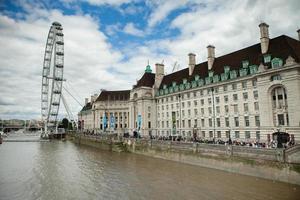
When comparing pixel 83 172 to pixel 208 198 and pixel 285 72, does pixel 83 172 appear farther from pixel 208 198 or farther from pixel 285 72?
pixel 285 72

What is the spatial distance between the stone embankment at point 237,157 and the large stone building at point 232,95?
34.7 feet

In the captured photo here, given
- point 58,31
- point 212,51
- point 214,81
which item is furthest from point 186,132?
point 58,31

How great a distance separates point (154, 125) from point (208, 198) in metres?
51.9

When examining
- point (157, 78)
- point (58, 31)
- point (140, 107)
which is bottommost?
point (140, 107)

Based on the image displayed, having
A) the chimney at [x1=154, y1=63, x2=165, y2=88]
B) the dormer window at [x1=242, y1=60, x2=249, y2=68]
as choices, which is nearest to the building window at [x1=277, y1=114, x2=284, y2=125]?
the dormer window at [x1=242, y1=60, x2=249, y2=68]

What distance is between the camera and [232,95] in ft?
155

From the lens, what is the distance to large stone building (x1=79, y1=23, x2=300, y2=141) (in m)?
37.2

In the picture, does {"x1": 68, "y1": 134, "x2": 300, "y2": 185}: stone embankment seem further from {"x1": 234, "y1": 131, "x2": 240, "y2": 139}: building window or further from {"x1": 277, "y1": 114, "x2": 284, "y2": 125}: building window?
{"x1": 234, "y1": 131, "x2": 240, "y2": 139}: building window

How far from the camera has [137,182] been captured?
27031 millimetres

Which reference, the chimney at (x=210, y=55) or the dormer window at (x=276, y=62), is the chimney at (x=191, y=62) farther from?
the dormer window at (x=276, y=62)

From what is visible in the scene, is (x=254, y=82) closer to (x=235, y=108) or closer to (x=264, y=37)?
(x=235, y=108)

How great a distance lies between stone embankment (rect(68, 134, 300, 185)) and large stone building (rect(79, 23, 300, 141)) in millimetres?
10574

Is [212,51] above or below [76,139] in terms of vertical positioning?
above

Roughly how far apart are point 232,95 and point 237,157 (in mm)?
20499
